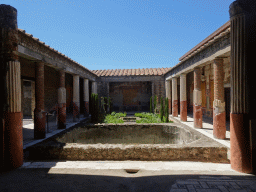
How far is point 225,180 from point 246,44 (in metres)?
2.41

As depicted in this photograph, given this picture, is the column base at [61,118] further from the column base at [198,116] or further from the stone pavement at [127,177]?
the column base at [198,116]

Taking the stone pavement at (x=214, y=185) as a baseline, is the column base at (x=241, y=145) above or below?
above

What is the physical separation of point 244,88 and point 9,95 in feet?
14.6

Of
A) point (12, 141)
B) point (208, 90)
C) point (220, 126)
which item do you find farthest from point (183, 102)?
point (12, 141)

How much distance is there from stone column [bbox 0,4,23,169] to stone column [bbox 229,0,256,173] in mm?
4212

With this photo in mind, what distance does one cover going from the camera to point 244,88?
305 centimetres

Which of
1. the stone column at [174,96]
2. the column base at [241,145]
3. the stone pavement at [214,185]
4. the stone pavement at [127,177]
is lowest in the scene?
the stone pavement at [127,177]

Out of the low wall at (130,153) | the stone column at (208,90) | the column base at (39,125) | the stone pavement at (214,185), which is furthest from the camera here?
the stone column at (208,90)

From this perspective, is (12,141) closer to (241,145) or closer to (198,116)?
(241,145)

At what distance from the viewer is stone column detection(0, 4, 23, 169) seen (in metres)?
3.16

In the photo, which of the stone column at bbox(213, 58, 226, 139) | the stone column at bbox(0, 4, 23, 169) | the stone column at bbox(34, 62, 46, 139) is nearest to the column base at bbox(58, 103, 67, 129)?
the stone column at bbox(34, 62, 46, 139)

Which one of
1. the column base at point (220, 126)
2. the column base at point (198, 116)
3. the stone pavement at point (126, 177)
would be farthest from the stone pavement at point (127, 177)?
the column base at point (198, 116)

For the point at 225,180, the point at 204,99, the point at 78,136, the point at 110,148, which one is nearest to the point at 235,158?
the point at 225,180

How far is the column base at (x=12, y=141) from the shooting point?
316 cm
